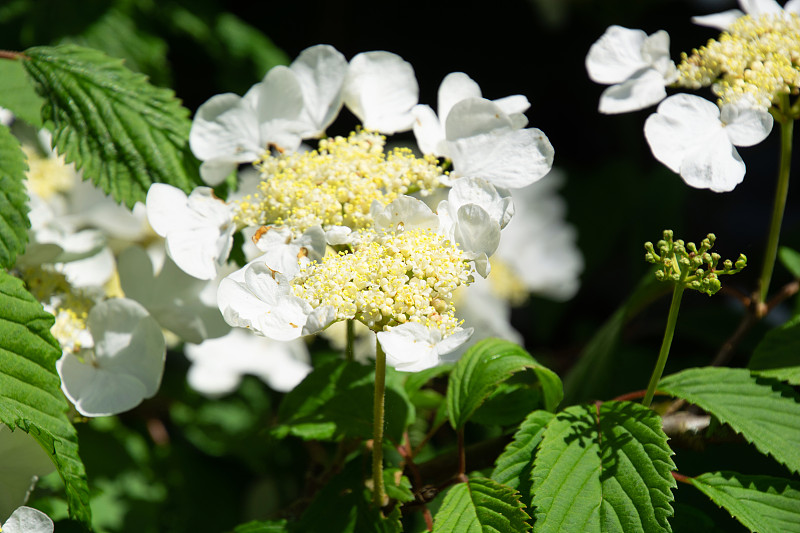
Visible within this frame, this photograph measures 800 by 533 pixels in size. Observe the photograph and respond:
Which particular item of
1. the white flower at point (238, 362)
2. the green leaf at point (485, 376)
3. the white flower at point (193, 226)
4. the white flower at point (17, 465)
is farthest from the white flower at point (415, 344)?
the white flower at point (238, 362)

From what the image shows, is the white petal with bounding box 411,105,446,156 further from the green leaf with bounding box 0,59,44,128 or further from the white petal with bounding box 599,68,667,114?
the green leaf with bounding box 0,59,44,128

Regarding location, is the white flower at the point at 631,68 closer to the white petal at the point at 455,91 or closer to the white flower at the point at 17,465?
the white petal at the point at 455,91

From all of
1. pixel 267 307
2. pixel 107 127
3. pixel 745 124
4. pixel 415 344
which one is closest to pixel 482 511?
pixel 415 344

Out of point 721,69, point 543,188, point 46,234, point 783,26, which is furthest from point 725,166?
point 543,188

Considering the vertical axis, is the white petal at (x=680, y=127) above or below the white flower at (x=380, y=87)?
above

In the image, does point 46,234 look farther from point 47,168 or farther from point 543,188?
point 543,188

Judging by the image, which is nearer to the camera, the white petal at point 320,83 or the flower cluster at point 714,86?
the flower cluster at point 714,86
